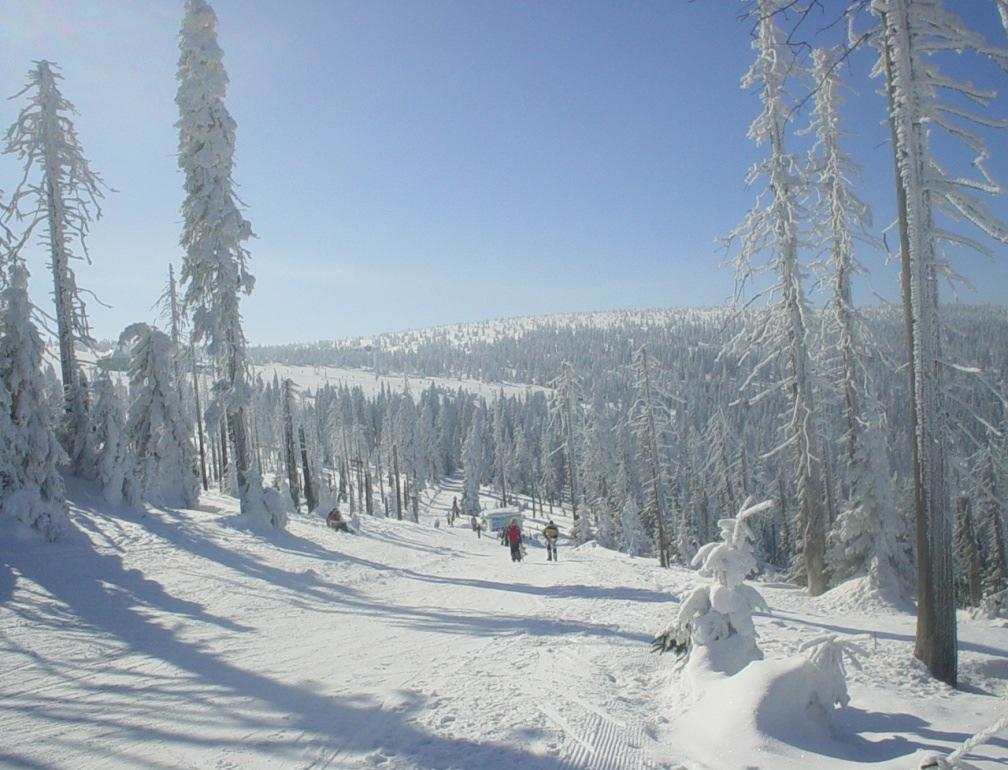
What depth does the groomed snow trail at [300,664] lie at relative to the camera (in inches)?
189

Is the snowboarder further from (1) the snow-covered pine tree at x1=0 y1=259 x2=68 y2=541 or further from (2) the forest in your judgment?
(1) the snow-covered pine tree at x1=0 y1=259 x2=68 y2=541

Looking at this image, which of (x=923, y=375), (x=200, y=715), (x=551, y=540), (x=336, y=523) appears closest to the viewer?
(x=200, y=715)

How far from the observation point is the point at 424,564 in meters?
16.9

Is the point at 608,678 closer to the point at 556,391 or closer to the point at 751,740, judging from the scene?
the point at 751,740

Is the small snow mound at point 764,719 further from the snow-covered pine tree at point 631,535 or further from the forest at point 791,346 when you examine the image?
the snow-covered pine tree at point 631,535

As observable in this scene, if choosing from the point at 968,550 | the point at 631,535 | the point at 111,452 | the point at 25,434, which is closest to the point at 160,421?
the point at 111,452

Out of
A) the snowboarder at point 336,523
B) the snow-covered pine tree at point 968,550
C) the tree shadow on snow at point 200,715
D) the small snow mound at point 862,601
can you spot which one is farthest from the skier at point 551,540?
the snow-covered pine tree at point 968,550

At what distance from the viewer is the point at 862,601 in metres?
14.1

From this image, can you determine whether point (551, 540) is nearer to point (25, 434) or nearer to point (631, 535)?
point (25, 434)

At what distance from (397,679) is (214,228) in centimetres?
1581

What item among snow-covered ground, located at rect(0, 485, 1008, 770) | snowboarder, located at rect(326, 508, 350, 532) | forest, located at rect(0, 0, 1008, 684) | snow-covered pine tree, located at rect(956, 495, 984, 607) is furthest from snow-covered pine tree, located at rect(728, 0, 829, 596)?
snow-covered pine tree, located at rect(956, 495, 984, 607)

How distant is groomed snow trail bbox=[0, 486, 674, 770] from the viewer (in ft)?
15.8

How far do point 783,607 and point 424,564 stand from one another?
9618 mm

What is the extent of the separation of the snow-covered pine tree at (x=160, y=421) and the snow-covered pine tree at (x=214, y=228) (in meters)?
4.04
